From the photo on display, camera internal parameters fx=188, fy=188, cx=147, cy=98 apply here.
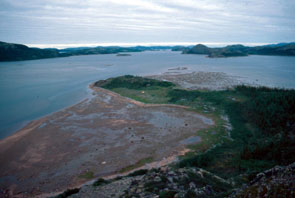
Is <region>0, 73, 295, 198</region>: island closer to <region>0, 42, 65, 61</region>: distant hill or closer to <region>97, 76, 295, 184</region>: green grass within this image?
<region>97, 76, 295, 184</region>: green grass

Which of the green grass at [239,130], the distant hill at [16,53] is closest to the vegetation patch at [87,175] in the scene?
the green grass at [239,130]

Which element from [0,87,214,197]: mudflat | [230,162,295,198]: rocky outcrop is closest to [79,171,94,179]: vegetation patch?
[0,87,214,197]: mudflat

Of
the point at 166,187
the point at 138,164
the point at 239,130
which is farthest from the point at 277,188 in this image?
the point at 239,130

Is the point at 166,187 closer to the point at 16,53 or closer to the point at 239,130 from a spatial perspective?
the point at 239,130

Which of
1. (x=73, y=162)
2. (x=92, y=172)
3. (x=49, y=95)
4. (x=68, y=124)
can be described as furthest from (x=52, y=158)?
(x=49, y=95)

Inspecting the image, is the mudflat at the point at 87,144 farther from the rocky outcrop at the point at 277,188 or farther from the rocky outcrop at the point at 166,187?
the rocky outcrop at the point at 277,188
